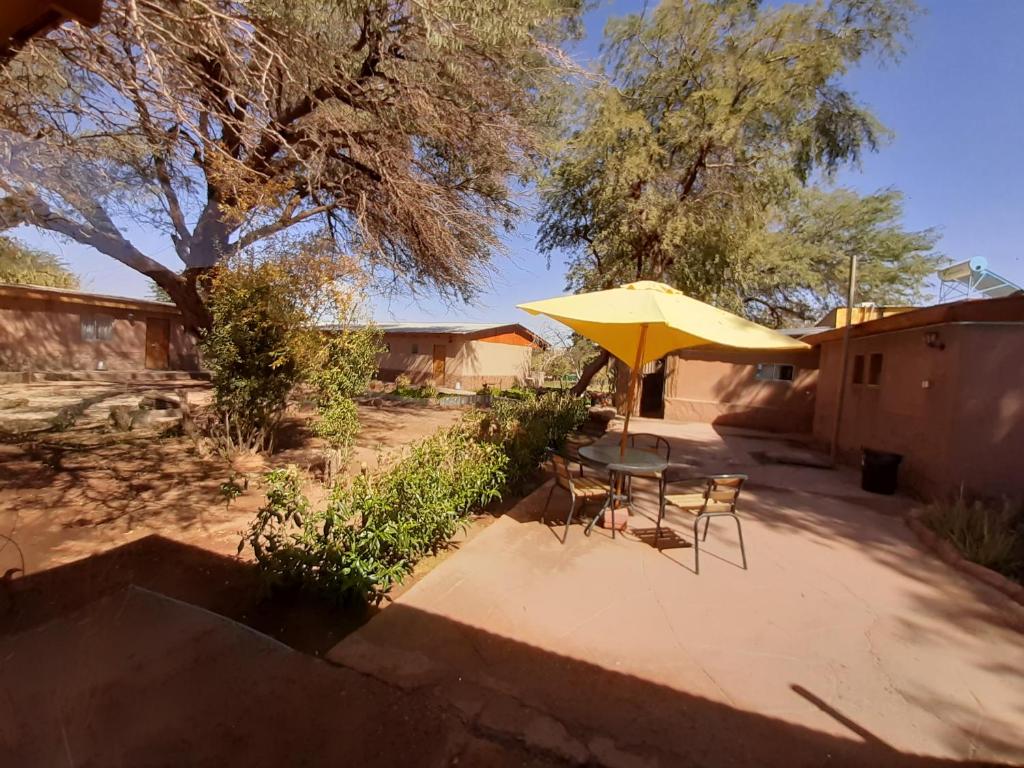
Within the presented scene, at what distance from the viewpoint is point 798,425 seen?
546 inches

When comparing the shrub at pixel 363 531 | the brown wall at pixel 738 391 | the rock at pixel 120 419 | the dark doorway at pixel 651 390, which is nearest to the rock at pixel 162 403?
the rock at pixel 120 419

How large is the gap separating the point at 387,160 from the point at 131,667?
7732 millimetres

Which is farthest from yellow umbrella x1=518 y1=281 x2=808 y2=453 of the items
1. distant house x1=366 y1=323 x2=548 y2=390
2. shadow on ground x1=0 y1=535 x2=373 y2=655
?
distant house x1=366 y1=323 x2=548 y2=390

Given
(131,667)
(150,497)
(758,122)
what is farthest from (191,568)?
(758,122)

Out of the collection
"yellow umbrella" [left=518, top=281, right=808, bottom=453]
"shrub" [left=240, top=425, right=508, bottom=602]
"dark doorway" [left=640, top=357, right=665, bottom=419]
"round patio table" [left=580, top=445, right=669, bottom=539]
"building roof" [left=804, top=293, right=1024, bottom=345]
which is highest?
"building roof" [left=804, top=293, right=1024, bottom=345]

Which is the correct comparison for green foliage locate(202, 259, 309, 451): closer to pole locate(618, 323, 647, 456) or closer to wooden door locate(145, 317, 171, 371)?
pole locate(618, 323, 647, 456)

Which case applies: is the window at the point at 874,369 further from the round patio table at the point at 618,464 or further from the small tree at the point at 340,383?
the small tree at the point at 340,383

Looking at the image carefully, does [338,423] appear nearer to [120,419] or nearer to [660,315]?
[660,315]

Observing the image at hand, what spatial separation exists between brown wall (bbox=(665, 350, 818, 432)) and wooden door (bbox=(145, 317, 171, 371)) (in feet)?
74.4

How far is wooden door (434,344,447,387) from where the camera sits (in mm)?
24891

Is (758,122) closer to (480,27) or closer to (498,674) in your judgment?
(480,27)

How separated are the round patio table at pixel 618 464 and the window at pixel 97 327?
23716 millimetres

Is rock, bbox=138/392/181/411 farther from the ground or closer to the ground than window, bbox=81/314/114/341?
closer to the ground

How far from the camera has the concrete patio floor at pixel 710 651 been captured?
2201mm
